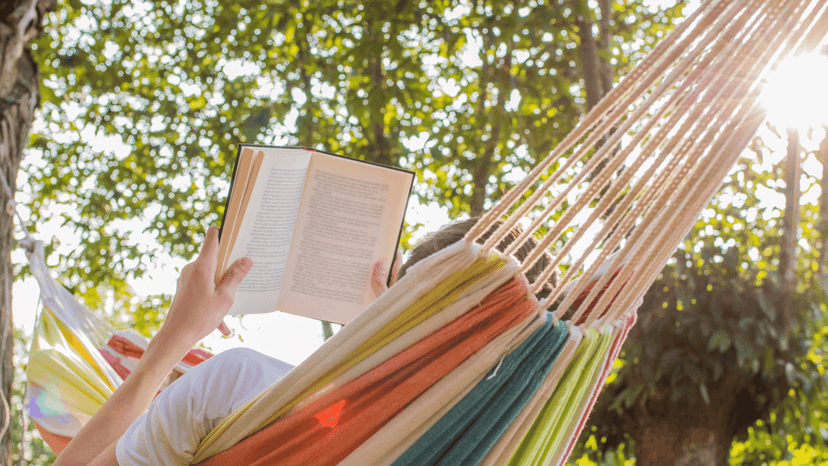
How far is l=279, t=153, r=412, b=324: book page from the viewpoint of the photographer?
1.19 metres

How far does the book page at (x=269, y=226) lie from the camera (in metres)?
1.06

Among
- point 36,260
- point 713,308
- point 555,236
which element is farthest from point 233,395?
point 713,308

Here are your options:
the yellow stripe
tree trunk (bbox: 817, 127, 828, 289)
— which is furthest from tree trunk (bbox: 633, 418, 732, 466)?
the yellow stripe

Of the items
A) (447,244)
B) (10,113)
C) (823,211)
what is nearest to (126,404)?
(447,244)

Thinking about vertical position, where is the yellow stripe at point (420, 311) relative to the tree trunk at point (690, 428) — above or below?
above

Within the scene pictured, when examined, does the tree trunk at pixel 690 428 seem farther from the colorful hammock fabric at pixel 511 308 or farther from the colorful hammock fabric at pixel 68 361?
the colorful hammock fabric at pixel 511 308

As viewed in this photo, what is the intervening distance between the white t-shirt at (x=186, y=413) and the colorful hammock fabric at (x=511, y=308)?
1.1 inches

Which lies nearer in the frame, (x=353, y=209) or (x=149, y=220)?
(x=353, y=209)

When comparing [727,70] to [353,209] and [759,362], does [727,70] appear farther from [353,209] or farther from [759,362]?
[759,362]

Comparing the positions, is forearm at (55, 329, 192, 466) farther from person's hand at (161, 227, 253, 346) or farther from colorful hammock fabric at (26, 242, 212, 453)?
colorful hammock fabric at (26, 242, 212, 453)

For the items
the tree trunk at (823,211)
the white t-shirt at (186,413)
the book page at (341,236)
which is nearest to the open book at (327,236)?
the book page at (341,236)

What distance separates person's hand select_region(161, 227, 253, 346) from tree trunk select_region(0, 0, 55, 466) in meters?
1.46

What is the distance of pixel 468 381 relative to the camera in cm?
65

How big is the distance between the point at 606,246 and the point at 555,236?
4.1 inches
